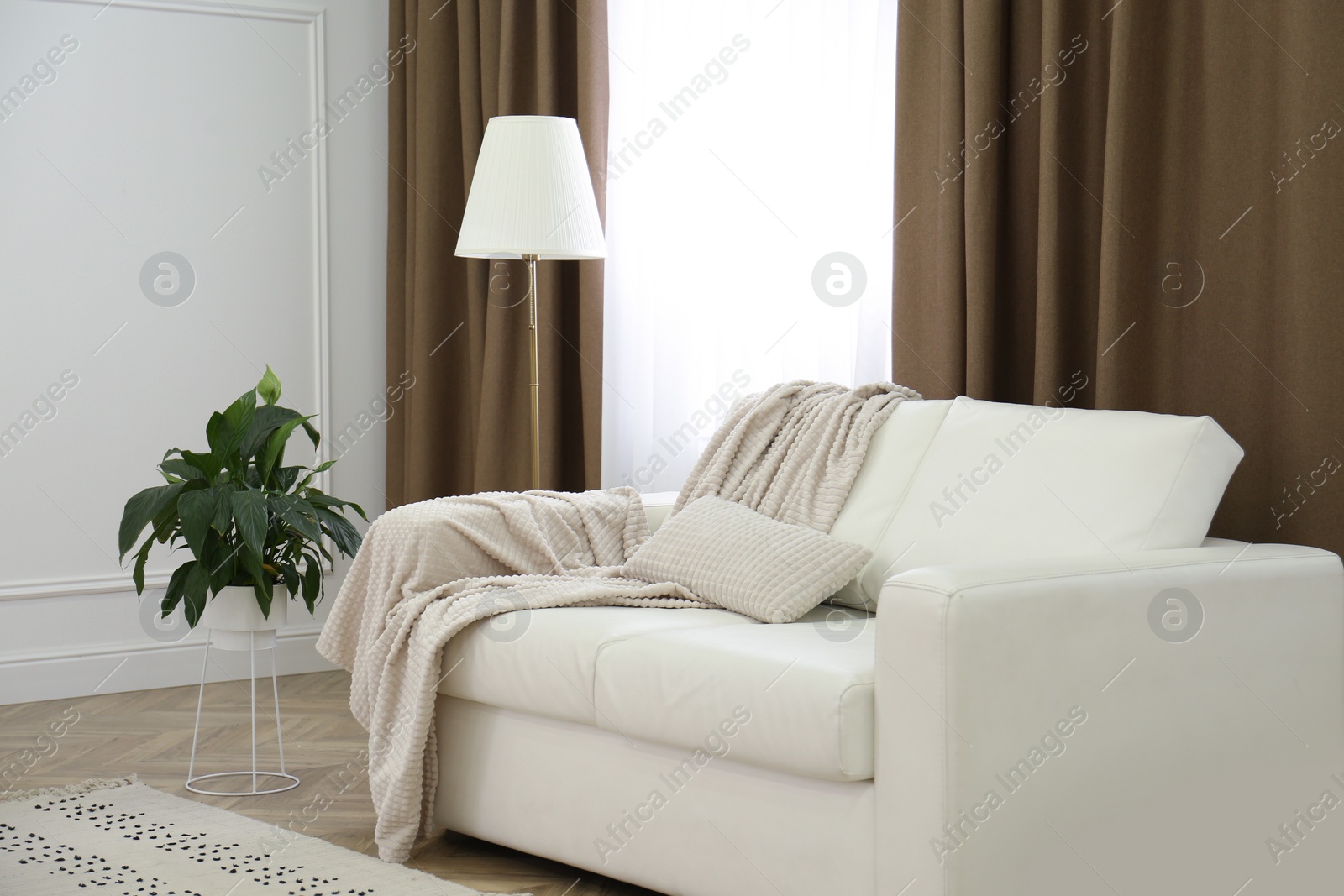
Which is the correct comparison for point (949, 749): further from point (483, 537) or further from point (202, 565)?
point (202, 565)

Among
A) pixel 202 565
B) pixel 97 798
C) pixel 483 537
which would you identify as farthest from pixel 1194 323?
pixel 97 798

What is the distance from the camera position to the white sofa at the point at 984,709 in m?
1.72

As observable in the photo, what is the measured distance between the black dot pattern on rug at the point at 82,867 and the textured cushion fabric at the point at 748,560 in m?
1.02

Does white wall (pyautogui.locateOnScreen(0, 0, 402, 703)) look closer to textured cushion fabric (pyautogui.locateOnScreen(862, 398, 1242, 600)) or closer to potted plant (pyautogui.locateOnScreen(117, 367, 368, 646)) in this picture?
potted plant (pyautogui.locateOnScreen(117, 367, 368, 646))

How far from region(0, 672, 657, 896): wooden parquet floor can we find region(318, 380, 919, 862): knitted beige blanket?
17 cm

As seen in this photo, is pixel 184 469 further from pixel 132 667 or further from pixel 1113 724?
pixel 1113 724

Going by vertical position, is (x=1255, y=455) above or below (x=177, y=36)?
below

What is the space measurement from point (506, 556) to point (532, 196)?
37.7 inches

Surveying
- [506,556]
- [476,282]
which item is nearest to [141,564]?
[506,556]

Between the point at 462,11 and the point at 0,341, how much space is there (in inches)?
65.3

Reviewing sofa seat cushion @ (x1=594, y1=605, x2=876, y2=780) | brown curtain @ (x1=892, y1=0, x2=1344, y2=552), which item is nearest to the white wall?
brown curtain @ (x1=892, y1=0, x2=1344, y2=552)

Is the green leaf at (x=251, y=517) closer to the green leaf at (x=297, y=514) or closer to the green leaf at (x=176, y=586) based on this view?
the green leaf at (x=297, y=514)

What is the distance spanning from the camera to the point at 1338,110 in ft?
7.09

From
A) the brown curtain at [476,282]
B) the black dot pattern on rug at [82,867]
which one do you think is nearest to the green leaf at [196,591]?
the black dot pattern on rug at [82,867]
